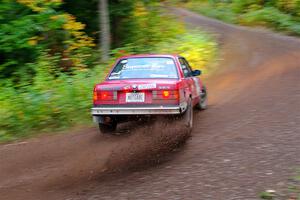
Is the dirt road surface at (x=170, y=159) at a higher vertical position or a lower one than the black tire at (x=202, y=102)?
higher

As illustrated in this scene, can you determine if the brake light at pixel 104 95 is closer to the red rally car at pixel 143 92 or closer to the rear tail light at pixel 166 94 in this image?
the red rally car at pixel 143 92

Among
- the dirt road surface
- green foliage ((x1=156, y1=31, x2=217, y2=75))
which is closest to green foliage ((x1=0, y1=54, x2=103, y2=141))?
the dirt road surface

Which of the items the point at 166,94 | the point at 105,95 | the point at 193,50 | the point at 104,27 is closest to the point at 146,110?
the point at 166,94

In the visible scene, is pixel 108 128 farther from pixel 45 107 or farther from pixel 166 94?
pixel 45 107

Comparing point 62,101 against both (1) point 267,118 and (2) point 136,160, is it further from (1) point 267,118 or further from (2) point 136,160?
(1) point 267,118

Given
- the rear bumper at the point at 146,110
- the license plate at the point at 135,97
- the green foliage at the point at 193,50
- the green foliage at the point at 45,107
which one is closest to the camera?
the rear bumper at the point at 146,110

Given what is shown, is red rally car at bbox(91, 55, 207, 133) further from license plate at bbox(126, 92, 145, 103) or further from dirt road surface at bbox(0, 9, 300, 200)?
dirt road surface at bbox(0, 9, 300, 200)

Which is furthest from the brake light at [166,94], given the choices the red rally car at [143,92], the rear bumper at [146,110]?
the rear bumper at [146,110]

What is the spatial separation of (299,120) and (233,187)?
3861 mm

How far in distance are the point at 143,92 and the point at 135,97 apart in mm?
168

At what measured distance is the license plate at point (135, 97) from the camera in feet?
23.2

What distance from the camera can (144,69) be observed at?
774 cm

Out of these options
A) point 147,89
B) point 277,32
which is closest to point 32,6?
point 147,89

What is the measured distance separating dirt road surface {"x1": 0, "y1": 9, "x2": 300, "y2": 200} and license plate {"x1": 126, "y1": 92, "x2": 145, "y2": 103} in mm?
701
